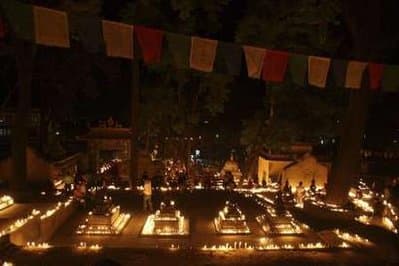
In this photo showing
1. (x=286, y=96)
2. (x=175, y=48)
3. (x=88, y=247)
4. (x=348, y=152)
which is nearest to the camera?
(x=88, y=247)

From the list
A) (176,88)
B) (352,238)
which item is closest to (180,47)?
(352,238)

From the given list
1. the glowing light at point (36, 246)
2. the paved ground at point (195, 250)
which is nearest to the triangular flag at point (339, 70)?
the paved ground at point (195, 250)

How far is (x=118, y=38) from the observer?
15.9 m

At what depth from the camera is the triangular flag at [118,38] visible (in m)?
15.8

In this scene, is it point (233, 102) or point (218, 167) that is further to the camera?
point (218, 167)

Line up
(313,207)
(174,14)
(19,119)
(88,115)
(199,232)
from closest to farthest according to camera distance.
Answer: (199,232), (313,207), (19,119), (174,14), (88,115)

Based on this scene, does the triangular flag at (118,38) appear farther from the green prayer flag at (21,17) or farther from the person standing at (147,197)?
the person standing at (147,197)

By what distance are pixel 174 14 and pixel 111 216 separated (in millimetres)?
17721

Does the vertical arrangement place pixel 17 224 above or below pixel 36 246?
above

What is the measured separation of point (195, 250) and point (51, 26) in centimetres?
610

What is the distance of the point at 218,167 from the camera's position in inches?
1732

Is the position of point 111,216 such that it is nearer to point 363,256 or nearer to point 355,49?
point 363,256

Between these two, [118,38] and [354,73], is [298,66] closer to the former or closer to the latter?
[354,73]

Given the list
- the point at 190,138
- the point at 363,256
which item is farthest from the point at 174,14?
the point at 363,256
